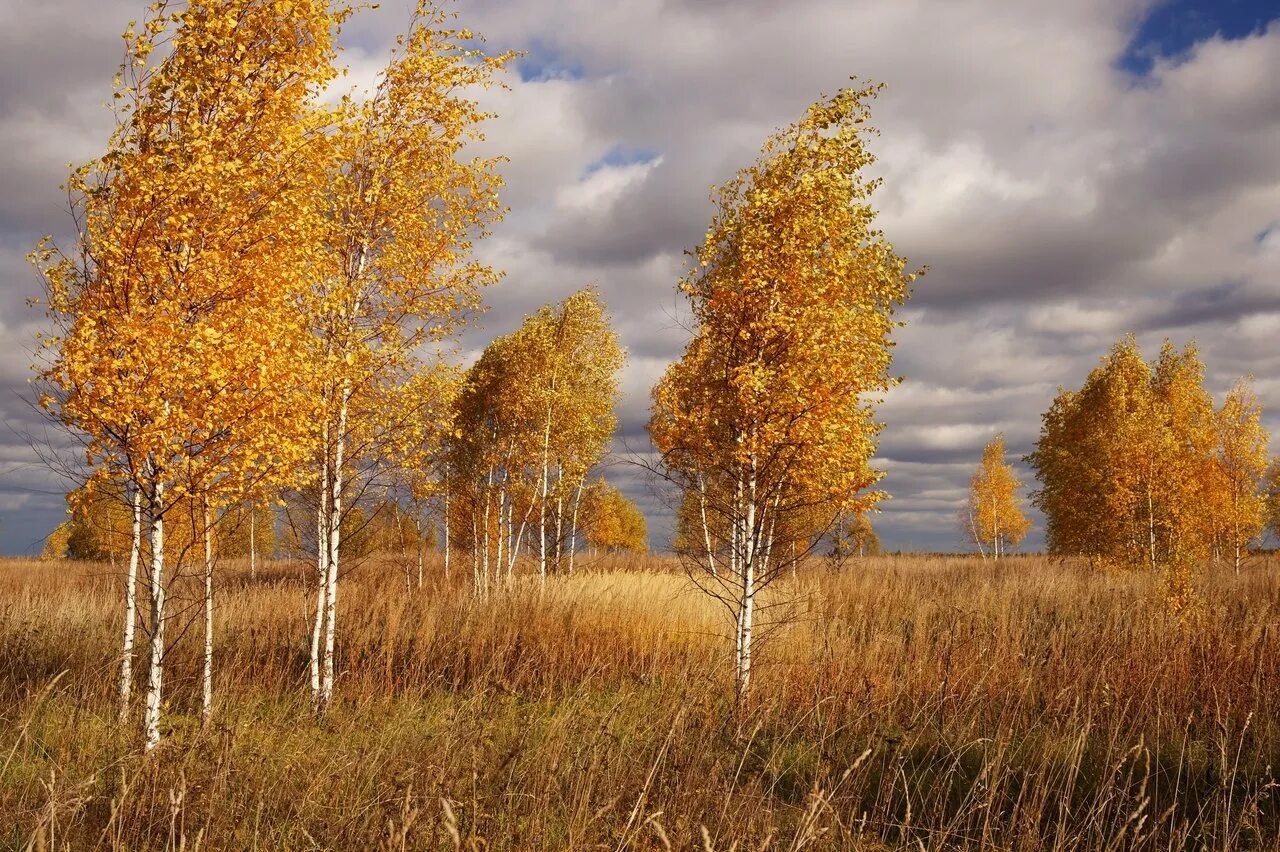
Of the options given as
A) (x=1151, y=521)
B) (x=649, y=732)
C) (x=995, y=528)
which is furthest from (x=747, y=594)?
(x=995, y=528)

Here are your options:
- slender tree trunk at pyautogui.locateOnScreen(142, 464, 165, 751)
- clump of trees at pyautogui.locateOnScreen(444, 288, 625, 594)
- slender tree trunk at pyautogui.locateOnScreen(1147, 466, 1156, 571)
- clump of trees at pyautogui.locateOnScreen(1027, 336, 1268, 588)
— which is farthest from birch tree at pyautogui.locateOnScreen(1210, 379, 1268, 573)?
slender tree trunk at pyautogui.locateOnScreen(142, 464, 165, 751)

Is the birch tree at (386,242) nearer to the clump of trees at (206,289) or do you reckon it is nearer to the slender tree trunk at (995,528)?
the clump of trees at (206,289)

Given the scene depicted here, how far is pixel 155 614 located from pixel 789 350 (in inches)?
252

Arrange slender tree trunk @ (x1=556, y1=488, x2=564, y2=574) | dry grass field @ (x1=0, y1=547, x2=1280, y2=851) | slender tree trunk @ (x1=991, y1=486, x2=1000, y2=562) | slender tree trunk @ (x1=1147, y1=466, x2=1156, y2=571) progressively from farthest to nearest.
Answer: slender tree trunk @ (x1=991, y1=486, x2=1000, y2=562)
slender tree trunk @ (x1=556, y1=488, x2=564, y2=574)
slender tree trunk @ (x1=1147, y1=466, x2=1156, y2=571)
dry grass field @ (x1=0, y1=547, x2=1280, y2=851)

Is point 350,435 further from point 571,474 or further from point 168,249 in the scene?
point 571,474

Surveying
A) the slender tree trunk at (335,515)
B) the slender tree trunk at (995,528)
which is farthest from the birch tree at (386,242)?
the slender tree trunk at (995,528)

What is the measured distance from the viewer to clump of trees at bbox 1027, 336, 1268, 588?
1772 cm

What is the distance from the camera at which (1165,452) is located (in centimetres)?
1761

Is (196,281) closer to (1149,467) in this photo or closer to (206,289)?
(206,289)

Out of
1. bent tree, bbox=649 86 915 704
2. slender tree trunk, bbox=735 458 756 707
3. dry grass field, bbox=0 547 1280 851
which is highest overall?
bent tree, bbox=649 86 915 704

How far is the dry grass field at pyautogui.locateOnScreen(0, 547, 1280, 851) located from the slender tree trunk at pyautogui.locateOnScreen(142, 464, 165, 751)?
420 mm

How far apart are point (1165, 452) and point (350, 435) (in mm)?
17149

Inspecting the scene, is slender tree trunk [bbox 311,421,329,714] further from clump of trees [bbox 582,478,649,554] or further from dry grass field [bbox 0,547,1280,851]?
clump of trees [bbox 582,478,649,554]

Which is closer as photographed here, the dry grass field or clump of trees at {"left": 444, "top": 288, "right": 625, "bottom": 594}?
the dry grass field
